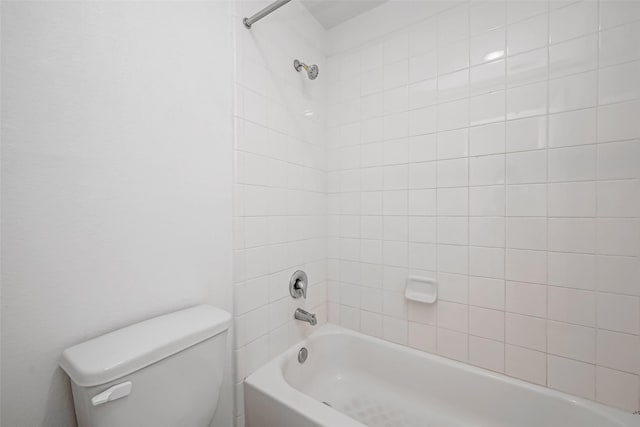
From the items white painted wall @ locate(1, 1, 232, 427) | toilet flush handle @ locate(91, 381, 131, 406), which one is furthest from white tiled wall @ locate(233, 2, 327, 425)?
toilet flush handle @ locate(91, 381, 131, 406)

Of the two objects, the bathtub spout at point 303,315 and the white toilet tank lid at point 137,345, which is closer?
the white toilet tank lid at point 137,345

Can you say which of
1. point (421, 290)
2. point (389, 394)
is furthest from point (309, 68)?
point (389, 394)

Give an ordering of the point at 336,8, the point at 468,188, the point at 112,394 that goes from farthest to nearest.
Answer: the point at 336,8 → the point at 468,188 → the point at 112,394

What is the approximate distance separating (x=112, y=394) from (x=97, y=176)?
0.58 meters

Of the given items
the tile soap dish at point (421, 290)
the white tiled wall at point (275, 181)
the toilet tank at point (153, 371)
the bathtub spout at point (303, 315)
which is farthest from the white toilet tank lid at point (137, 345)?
the tile soap dish at point (421, 290)

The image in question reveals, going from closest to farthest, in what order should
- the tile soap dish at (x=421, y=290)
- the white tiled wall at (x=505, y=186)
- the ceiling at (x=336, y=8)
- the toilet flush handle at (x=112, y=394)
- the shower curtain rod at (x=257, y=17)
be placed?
the toilet flush handle at (x=112, y=394) → the white tiled wall at (x=505, y=186) → the shower curtain rod at (x=257, y=17) → the tile soap dish at (x=421, y=290) → the ceiling at (x=336, y=8)

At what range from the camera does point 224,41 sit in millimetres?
1082

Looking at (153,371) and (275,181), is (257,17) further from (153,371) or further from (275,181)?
(153,371)

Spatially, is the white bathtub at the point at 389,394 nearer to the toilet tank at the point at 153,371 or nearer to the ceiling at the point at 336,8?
the toilet tank at the point at 153,371

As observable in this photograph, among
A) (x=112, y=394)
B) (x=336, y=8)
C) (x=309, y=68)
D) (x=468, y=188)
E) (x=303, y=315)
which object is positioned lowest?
(x=303, y=315)

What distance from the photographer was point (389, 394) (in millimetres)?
1420

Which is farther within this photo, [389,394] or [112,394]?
[389,394]

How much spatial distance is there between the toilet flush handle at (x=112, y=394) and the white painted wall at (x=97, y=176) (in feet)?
0.63

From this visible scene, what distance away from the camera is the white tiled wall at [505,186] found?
975mm
